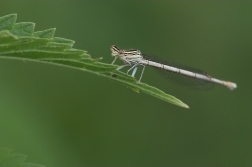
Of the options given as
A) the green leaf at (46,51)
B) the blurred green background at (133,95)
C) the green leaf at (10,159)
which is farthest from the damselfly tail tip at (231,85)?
the green leaf at (10,159)

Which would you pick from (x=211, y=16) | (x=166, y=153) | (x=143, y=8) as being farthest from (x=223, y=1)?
(x=166, y=153)

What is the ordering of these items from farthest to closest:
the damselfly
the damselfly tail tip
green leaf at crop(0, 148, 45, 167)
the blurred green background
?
the blurred green background, the damselfly, the damselfly tail tip, green leaf at crop(0, 148, 45, 167)

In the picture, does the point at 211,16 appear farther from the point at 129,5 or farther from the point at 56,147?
the point at 56,147

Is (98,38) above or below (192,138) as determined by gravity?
above

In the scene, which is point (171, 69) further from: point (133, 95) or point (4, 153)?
point (4, 153)

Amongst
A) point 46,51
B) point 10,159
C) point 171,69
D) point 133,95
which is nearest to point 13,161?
point 10,159

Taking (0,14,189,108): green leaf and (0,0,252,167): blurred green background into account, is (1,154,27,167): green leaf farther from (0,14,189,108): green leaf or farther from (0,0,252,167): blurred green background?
(0,0,252,167): blurred green background

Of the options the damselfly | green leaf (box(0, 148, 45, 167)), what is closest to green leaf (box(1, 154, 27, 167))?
green leaf (box(0, 148, 45, 167))
